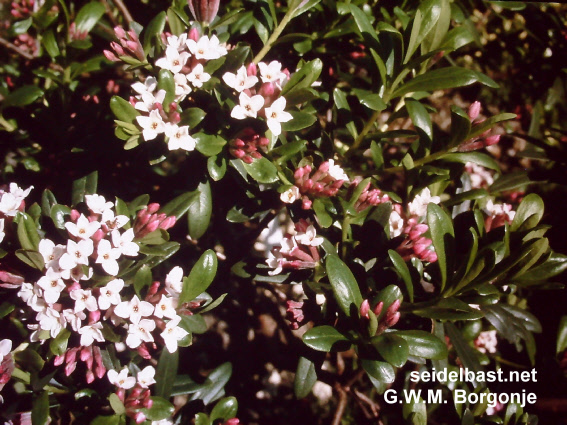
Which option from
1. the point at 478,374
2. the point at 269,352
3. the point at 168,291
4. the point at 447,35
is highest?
the point at 447,35

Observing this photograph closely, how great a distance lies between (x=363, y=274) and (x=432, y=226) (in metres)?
0.30

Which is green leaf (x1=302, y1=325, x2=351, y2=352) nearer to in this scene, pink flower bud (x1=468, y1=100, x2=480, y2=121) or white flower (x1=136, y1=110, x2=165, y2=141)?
white flower (x1=136, y1=110, x2=165, y2=141)

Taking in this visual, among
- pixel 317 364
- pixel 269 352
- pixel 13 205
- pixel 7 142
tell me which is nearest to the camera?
pixel 13 205

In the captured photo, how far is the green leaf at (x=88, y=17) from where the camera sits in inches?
69.2

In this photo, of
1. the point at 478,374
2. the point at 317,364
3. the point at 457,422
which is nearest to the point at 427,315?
the point at 317,364

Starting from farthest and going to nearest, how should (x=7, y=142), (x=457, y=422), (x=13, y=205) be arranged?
(x=7, y=142)
(x=457, y=422)
(x=13, y=205)

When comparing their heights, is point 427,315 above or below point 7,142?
below

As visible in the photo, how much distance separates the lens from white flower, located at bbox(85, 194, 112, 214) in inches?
49.6

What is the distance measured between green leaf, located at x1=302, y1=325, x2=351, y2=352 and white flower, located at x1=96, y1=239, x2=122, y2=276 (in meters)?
0.61

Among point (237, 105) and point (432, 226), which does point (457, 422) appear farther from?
point (237, 105)

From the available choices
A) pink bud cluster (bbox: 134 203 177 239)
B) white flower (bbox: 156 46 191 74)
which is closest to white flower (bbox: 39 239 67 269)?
pink bud cluster (bbox: 134 203 177 239)

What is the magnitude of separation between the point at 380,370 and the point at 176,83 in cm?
108

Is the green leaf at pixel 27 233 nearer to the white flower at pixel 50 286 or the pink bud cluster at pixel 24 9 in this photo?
the white flower at pixel 50 286

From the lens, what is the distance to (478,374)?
1628 mm
